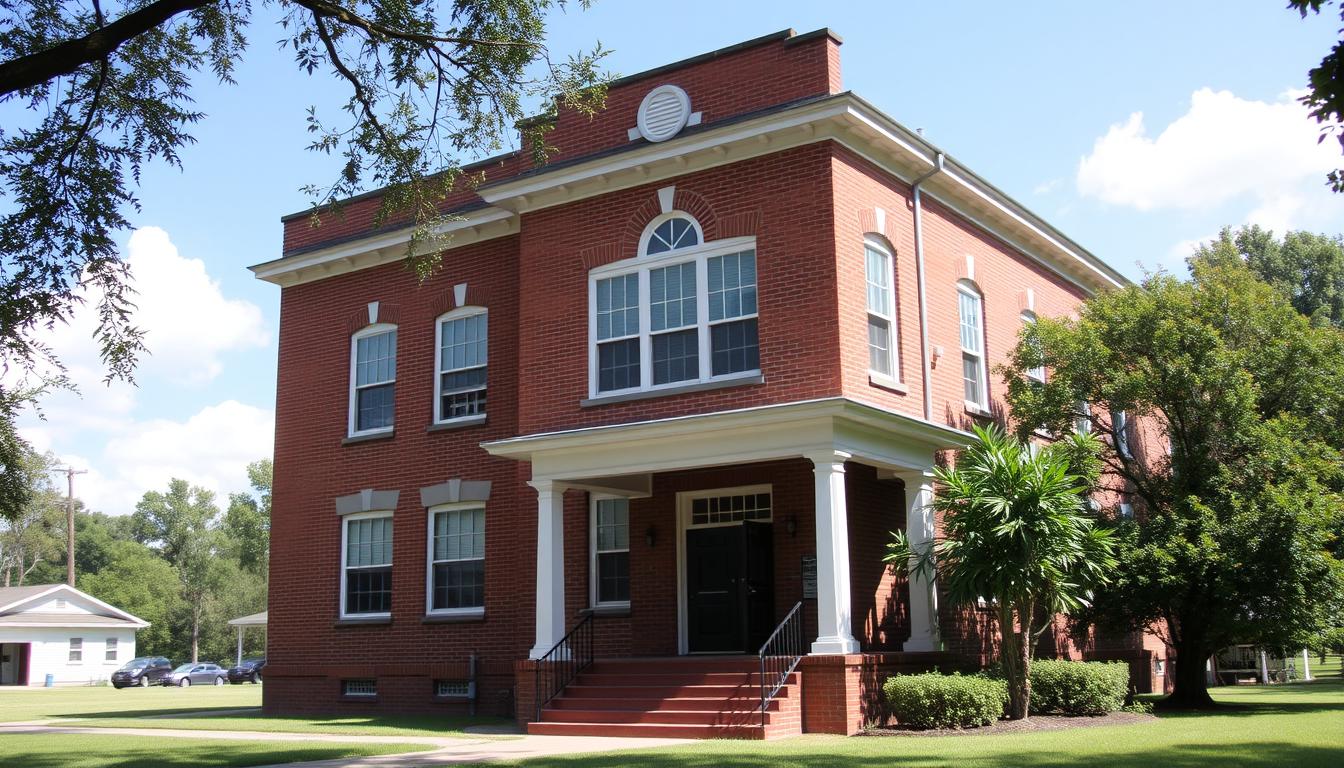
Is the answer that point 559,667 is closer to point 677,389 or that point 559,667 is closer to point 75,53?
point 677,389

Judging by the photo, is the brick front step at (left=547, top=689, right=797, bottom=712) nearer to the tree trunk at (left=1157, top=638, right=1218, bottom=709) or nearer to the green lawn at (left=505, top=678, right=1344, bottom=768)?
the green lawn at (left=505, top=678, right=1344, bottom=768)

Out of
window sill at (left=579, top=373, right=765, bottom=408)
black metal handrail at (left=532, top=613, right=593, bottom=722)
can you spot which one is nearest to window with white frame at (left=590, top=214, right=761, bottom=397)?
window sill at (left=579, top=373, right=765, bottom=408)

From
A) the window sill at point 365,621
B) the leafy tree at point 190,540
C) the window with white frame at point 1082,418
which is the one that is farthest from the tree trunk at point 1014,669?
the leafy tree at point 190,540

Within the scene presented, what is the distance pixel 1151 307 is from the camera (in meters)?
19.2

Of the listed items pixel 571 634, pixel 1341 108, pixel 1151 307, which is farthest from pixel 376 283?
pixel 1341 108

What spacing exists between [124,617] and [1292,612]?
203 ft

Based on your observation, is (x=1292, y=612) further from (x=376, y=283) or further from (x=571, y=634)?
(x=376, y=283)

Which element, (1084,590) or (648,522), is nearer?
(1084,590)

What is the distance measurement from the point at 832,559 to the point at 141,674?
152 feet

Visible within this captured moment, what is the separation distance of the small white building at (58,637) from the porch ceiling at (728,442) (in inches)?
→ 1995

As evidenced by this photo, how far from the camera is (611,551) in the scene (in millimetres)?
19438

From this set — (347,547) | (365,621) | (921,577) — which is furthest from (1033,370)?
(347,547)

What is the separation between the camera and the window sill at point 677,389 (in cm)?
1677

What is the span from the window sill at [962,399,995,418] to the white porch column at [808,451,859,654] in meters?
4.95
